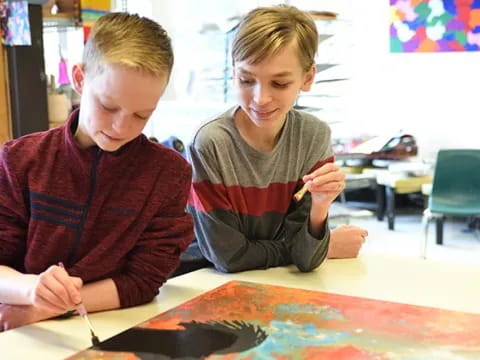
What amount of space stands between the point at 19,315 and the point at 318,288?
1.42ft

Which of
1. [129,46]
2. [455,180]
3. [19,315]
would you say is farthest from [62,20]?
[455,180]

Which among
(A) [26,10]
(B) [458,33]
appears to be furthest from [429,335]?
(B) [458,33]

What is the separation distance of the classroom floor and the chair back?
276 millimetres

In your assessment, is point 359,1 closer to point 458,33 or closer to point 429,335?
point 458,33

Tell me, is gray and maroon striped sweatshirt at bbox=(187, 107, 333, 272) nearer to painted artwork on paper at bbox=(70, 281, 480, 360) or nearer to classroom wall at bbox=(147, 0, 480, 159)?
painted artwork on paper at bbox=(70, 281, 480, 360)

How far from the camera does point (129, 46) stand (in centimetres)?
80

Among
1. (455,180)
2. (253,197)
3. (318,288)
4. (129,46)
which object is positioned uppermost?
(129,46)

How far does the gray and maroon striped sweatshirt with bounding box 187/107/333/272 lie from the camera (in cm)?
102

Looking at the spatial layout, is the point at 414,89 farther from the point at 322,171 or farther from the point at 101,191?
the point at 101,191

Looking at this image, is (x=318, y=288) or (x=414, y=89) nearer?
(x=318, y=288)

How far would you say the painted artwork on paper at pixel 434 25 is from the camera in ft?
11.7

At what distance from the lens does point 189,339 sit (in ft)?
2.30

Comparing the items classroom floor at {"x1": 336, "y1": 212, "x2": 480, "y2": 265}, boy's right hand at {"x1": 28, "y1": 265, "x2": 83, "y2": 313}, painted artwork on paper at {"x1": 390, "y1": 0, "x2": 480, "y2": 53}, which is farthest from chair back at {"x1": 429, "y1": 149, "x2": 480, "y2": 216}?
boy's right hand at {"x1": 28, "y1": 265, "x2": 83, "y2": 313}

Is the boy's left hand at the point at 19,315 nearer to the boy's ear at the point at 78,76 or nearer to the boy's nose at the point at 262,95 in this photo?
the boy's ear at the point at 78,76
